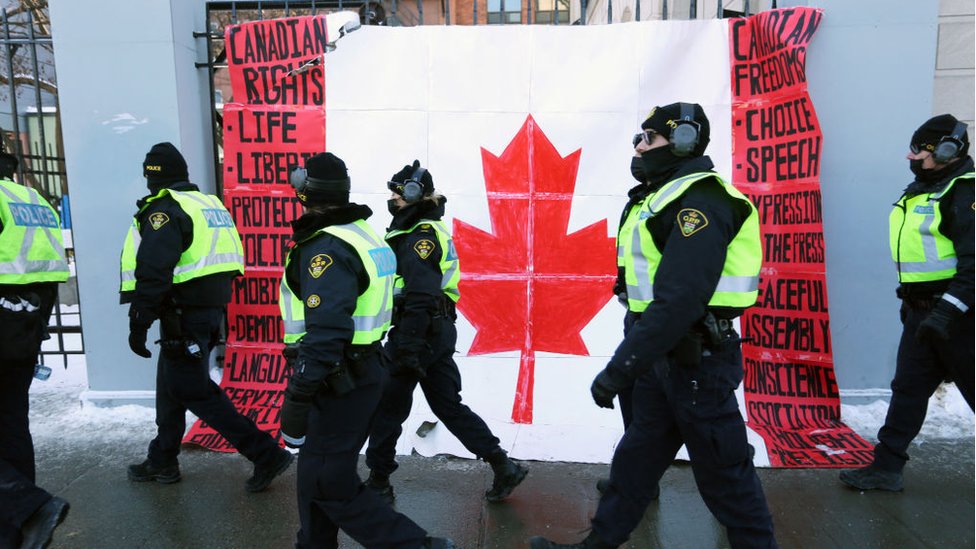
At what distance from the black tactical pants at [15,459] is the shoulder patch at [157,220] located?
81 cm

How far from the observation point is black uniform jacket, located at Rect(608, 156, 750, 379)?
210 cm

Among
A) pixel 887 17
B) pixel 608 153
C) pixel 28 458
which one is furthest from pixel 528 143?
pixel 28 458

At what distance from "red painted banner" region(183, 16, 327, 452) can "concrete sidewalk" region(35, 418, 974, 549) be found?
0.83 m

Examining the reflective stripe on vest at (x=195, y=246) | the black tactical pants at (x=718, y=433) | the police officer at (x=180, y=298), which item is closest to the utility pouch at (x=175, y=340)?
the police officer at (x=180, y=298)

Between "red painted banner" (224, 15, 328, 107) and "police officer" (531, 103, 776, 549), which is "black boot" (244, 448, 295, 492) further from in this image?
"red painted banner" (224, 15, 328, 107)

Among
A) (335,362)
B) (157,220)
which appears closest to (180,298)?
(157,220)

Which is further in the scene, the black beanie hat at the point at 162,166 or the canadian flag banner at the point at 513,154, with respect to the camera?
the canadian flag banner at the point at 513,154

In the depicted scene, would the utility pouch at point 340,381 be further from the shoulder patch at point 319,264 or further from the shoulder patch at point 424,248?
the shoulder patch at point 424,248

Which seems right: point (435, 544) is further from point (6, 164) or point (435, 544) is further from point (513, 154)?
point (513, 154)

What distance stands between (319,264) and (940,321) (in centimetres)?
281

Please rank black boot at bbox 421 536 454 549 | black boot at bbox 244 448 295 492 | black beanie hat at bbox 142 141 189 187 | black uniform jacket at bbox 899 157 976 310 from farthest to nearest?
black boot at bbox 244 448 295 492 → black beanie hat at bbox 142 141 189 187 → black uniform jacket at bbox 899 157 976 310 → black boot at bbox 421 536 454 549

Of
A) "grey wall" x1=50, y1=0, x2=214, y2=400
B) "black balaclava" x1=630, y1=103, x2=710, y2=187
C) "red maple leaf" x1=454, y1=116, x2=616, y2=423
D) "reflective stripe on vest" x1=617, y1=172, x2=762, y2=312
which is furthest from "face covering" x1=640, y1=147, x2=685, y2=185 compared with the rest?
"grey wall" x1=50, y1=0, x2=214, y2=400

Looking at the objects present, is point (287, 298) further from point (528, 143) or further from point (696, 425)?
point (528, 143)

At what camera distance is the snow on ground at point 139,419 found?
4.22 metres
